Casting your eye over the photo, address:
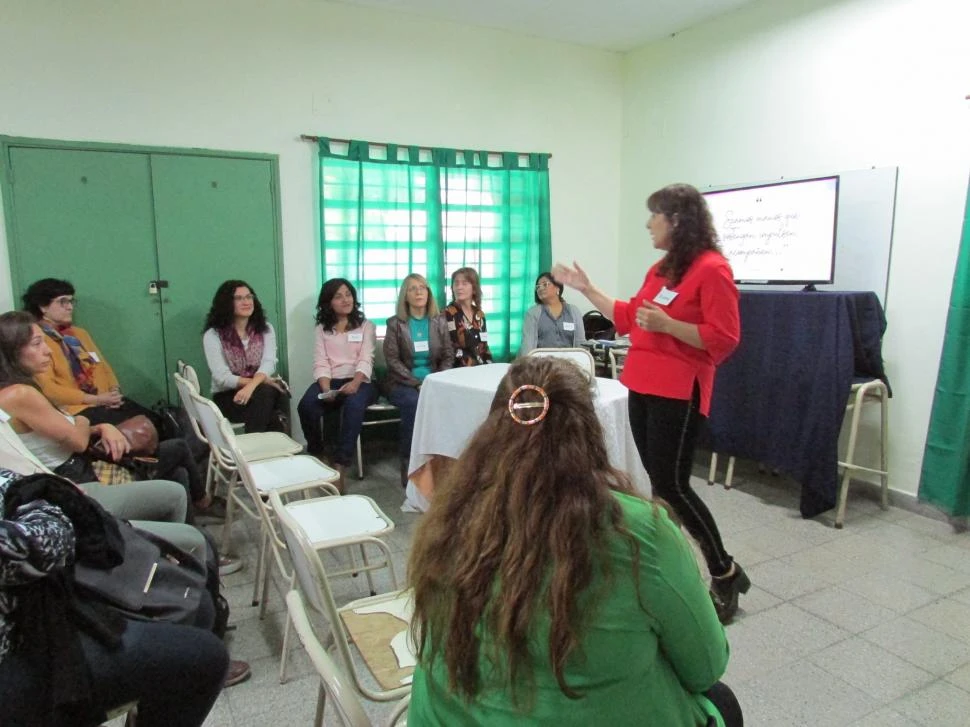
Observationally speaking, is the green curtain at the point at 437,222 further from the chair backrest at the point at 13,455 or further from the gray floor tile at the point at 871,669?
the gray floor tile at the point at 871,669

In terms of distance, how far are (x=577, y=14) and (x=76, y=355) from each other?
3.64m

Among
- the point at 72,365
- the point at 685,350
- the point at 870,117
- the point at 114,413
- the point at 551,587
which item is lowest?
the point at 114,413

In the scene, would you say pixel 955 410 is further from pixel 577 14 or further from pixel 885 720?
pixel 577 14

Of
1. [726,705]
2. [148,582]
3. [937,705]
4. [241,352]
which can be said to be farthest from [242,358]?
[937,705]

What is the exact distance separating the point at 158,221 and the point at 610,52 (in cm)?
349

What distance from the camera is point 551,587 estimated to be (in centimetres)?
82

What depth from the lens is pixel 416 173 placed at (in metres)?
4.38

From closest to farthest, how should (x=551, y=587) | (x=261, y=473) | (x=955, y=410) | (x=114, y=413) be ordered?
(x=551, y=587), (x=261, y=473), (x=955, y=410), (x=114, y=413)

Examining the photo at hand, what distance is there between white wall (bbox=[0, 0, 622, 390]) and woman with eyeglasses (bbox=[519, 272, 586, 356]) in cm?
57

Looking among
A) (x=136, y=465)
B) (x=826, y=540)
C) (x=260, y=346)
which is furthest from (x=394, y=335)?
(x=826, y=540)

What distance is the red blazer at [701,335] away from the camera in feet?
6.91

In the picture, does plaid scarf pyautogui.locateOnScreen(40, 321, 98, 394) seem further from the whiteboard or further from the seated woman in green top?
the whiteboard

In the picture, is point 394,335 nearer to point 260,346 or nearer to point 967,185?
point 260,346

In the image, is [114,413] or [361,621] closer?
[361,621]
